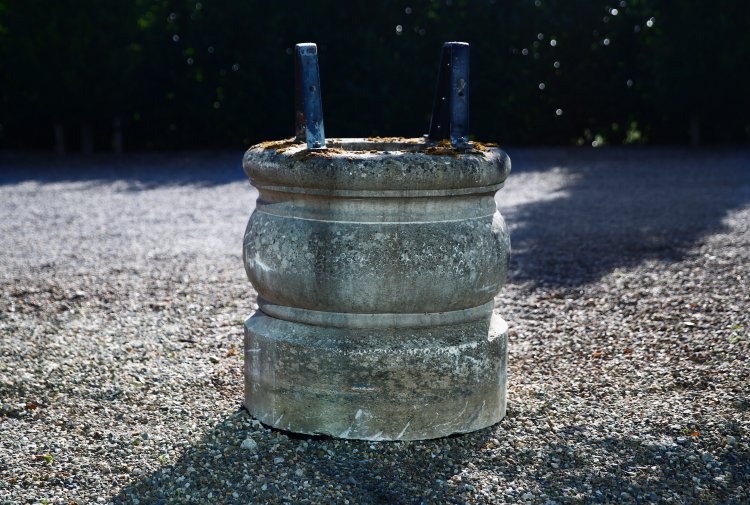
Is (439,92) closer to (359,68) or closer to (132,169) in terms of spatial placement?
(132,169)

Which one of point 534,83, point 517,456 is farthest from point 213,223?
point 534,83

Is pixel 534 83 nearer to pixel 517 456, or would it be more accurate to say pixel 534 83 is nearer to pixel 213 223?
pixel 213 223

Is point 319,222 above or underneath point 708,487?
above

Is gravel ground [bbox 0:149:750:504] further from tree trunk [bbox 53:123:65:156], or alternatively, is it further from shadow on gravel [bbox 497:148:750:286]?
tree trunk [bbox 53:123:65:156]

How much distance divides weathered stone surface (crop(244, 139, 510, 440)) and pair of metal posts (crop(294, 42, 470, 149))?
97 millimetres

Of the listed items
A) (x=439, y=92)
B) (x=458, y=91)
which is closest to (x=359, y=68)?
(x=439, y=92)

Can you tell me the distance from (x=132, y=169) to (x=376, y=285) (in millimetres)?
9255

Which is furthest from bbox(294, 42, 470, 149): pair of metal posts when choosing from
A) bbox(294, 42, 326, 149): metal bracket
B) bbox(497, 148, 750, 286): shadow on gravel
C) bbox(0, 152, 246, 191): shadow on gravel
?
bbox(0, 152, 246, 191): shadow on gravel

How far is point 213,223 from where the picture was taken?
8477 mm

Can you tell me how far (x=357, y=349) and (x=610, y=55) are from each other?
10.8 metres

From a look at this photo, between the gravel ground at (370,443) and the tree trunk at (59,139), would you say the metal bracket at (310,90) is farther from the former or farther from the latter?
the tree trunk at (59,139)

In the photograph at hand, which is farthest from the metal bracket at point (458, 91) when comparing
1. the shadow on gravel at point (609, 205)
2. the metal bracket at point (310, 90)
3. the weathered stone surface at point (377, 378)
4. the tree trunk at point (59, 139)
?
the tree trunk at point (59, 139)

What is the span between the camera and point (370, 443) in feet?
11.4

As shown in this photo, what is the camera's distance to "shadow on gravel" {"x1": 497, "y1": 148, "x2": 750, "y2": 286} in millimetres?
6836
